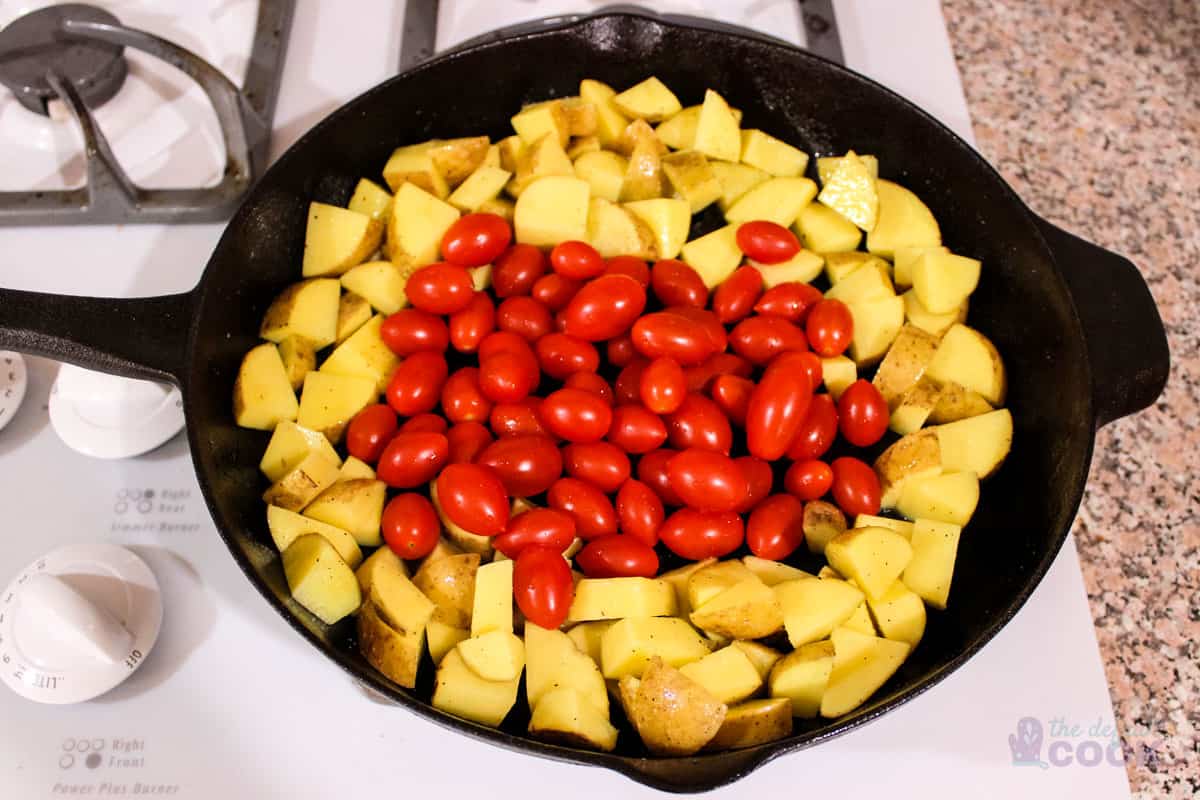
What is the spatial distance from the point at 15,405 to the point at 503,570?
667 millimetres

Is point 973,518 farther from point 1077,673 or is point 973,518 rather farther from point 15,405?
point 15,405

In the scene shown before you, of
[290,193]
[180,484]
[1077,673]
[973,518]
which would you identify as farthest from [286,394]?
[1077,673]

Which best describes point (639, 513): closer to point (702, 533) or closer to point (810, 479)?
point (702, 533)

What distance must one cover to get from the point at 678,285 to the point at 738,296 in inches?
3.2

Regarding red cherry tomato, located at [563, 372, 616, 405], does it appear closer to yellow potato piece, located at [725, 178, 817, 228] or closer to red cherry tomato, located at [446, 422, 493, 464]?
Result: red cherry tomato, located at [446, 422, 493, 464]

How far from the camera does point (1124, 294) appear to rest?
1.20 m

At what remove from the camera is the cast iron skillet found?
1000 millimetres

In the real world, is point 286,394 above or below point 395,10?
below

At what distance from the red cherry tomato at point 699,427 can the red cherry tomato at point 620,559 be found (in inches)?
5.6

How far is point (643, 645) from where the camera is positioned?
1.02m

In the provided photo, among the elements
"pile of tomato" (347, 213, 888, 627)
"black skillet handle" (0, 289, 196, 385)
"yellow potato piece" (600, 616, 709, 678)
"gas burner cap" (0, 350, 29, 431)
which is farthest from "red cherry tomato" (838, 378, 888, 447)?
"gas burner cap" (0, 350, 29, 431)

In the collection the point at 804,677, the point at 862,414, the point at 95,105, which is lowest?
the point at 804,677

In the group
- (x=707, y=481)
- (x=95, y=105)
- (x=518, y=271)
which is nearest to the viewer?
(x=707, y=481)

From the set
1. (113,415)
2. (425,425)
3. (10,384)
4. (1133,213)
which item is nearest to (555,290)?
(425,425)
